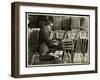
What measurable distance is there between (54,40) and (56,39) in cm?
1

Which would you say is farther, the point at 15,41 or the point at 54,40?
the point at 54,40

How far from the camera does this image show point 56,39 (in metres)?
1.53

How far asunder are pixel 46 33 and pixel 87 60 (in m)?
0.34

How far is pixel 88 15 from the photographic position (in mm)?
1626

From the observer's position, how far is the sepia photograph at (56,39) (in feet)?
4.81

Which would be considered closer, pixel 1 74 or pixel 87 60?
pixel 1 74

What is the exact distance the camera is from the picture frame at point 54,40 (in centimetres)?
142

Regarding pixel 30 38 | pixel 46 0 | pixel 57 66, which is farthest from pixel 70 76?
pixel 46 0

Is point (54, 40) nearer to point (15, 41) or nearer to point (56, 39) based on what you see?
point (56, 39)

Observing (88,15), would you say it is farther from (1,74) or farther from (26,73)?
(1,74)

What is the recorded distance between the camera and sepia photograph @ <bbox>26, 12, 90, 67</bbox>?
147 centimetres

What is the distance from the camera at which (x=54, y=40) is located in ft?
4.99

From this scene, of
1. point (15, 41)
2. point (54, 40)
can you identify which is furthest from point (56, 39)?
point (15, 41)

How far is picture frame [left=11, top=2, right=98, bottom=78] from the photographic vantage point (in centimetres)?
142
